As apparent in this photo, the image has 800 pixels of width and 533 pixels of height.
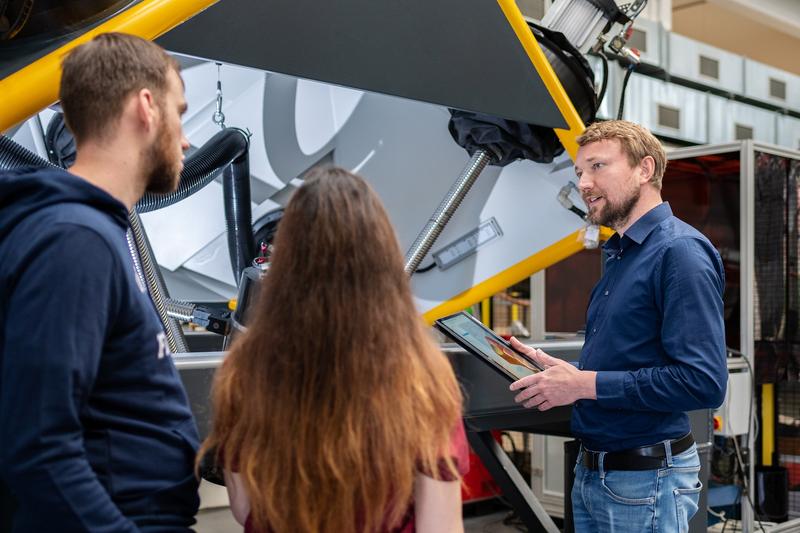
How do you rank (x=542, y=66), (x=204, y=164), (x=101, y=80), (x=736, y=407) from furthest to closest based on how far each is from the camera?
1. (x=736, y=407)
2. (x=204, y=164)
3. (x=542, y=66)
4. (x=101, y=80)

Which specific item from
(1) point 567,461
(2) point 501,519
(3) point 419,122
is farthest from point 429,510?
(2) point 501,519

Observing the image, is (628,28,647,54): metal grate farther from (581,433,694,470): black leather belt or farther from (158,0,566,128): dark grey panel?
(581,433,694,470): black leather belt

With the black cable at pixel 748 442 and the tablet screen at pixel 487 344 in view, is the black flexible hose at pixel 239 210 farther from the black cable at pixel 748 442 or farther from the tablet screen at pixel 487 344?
the black cable at pixel 748 442

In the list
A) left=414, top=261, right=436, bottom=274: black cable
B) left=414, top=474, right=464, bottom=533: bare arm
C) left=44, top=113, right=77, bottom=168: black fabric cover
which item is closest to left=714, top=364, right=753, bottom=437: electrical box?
left=414, top=261, right=436, bottom=274: black cable

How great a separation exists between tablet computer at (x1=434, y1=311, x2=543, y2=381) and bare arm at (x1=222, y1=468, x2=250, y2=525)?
0.81 metres

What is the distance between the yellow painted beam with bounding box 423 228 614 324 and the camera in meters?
2.80

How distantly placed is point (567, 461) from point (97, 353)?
1664mm

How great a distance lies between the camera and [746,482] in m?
3.93

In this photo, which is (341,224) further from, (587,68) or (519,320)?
(519,320)

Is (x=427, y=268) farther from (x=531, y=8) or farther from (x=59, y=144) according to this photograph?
(x=59, y=144)

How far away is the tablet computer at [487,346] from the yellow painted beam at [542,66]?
2.12 feet

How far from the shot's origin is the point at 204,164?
2.59 metres

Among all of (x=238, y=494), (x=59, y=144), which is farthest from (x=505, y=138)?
(x=238, y=494)

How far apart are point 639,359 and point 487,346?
1.11ft
